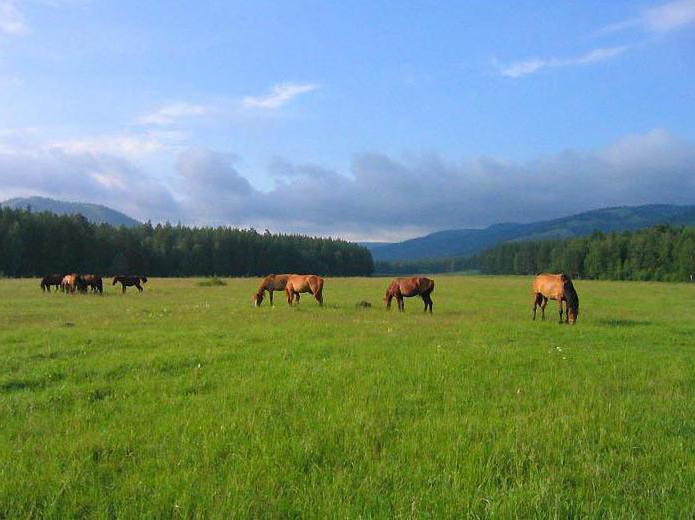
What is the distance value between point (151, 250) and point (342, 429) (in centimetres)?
10629

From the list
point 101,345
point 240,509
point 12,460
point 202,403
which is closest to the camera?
point 240,509

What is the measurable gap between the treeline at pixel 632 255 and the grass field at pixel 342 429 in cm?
10862

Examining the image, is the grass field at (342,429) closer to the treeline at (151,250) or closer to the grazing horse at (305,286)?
the grazing horse at (305,286)

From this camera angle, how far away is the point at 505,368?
10516mm

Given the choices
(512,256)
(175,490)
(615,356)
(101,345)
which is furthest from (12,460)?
(512,256)

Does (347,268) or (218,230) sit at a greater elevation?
(218,230)

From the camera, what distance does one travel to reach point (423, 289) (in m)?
24.4

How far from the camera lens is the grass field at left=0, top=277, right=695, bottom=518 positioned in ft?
15.4

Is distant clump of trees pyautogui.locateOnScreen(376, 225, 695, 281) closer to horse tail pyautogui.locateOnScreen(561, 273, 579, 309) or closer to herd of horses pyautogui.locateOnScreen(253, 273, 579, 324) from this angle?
herd of horses pyautogui.locateOnScreen(253, 273, 579, 324)

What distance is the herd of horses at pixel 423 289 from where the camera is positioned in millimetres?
20297

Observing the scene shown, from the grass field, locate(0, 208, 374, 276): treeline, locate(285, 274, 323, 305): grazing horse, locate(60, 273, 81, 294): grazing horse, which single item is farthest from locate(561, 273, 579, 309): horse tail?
locate(0, 208, 374, 276): treeline

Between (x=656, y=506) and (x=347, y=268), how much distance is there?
488 ft

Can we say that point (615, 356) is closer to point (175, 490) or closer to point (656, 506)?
point (656, 506)

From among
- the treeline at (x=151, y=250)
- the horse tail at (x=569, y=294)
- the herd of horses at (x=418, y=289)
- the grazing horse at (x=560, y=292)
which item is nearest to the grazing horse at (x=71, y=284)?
the herd of horses at (x=418, y=289)
